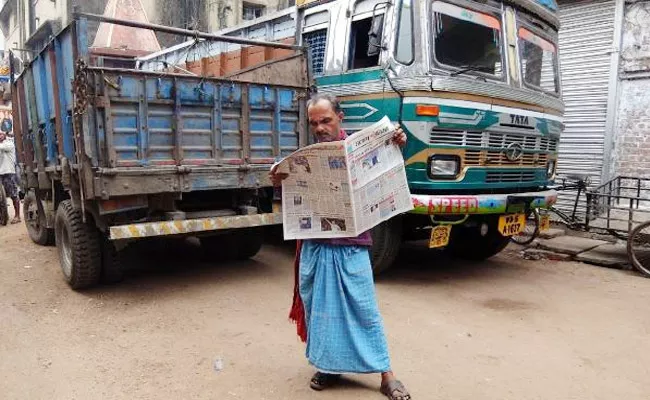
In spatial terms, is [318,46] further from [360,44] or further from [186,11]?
[186,11]

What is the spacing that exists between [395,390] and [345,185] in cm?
105

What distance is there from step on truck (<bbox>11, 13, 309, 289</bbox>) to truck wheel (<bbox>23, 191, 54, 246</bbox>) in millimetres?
1510

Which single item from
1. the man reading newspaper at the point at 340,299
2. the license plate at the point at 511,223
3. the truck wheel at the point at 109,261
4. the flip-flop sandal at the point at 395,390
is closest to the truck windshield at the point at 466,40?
the license plate at the point at 511,223

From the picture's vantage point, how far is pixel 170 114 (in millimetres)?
4023

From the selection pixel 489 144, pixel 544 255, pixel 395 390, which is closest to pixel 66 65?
pixel 395 390

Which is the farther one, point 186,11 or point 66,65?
point 186,11

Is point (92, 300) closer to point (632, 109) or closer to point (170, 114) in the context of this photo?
point (170, 114)

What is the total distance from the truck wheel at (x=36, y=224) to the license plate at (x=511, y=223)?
5.15 metres

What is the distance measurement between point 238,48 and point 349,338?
14.7ft

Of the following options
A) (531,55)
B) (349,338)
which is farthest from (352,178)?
(531,55)

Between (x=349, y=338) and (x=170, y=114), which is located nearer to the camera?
(x=349, y=338)

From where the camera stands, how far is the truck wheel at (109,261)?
175 inches

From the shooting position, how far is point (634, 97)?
708cm

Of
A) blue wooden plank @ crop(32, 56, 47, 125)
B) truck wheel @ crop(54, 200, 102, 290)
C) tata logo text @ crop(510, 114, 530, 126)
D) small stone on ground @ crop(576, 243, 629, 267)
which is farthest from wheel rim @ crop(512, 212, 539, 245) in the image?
blue wooden plank @ crop(32, 56, 47, 125)
